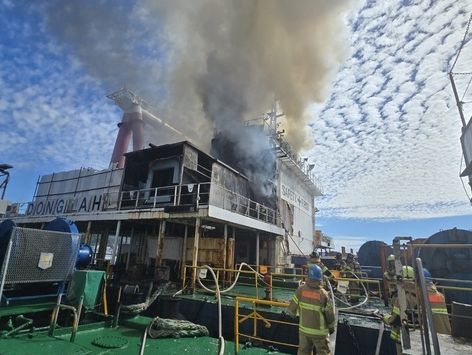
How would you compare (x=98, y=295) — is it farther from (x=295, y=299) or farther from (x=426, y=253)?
(x=426, y=253)

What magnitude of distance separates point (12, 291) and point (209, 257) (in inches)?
291

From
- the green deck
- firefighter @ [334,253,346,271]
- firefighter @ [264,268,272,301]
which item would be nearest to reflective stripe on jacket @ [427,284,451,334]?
the green deck

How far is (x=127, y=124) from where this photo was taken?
34750 millimetres

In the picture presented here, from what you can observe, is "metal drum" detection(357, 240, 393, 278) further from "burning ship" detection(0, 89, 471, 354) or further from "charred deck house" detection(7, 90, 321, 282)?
"charred deck house" detection(7, 90, 321, 282)

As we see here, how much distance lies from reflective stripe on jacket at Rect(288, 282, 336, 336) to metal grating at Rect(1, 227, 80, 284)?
6120 mm

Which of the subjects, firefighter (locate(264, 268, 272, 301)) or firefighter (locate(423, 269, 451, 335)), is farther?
firefighter (locate(264, 268, 272, 301))

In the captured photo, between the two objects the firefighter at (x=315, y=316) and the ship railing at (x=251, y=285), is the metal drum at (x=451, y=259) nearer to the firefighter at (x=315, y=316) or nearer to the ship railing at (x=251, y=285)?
the ship railing at (x=251, y=285)

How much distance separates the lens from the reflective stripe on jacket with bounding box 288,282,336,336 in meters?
4.11

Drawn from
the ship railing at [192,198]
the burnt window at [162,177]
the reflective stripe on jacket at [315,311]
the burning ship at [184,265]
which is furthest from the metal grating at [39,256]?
the burnt window at [162,177]

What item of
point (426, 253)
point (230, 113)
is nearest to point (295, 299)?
point (426, 253)

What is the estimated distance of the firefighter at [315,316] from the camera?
13.5ft

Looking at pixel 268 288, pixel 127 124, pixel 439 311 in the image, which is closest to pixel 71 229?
pixel 268 288

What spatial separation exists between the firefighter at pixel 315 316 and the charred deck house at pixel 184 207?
A: 24.8ft

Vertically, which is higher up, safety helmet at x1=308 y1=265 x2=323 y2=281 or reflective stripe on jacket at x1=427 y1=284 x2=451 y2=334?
safety helmet at x1=308 y1=265 x2=323 y2=281
